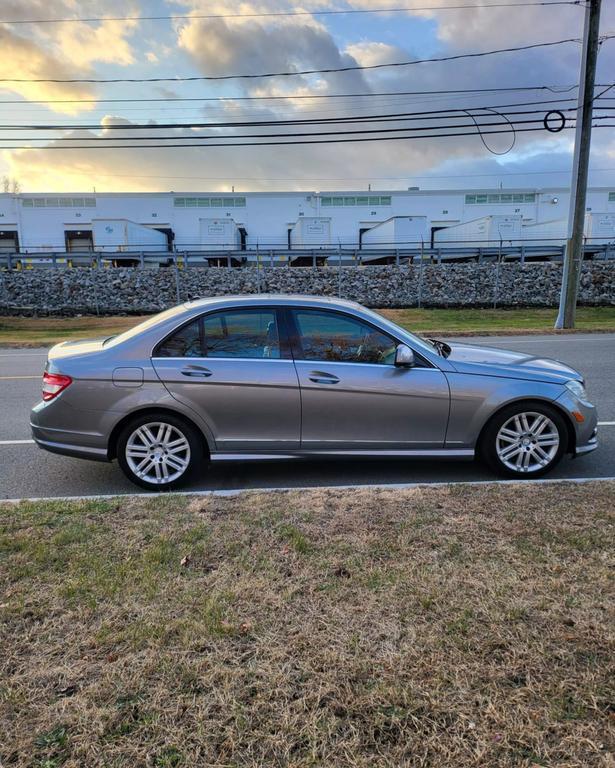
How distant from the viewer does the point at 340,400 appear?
432cm

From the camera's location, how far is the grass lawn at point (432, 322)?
55.8 feet

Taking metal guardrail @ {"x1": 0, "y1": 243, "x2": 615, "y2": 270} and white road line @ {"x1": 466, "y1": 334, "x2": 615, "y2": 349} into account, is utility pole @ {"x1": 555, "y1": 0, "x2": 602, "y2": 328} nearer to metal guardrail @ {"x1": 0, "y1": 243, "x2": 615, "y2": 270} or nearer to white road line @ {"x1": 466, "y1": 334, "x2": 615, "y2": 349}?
white road line @ {"x1": 466, "y1": 334, "x2": 615, "y2": 349}

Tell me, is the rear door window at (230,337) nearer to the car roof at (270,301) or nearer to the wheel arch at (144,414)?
the car roof at (270,301)

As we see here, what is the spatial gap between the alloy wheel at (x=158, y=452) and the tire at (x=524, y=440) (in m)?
2.60

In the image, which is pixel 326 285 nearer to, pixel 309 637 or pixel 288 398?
pixel 288 398

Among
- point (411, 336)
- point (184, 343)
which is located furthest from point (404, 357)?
point (184, 343)

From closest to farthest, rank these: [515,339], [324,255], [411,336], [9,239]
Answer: [411,336] < [515,339] < [324,255] < [9,239]

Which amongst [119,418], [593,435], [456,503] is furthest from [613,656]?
[119,418]

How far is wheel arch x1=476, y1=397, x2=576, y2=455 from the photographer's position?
4.43m

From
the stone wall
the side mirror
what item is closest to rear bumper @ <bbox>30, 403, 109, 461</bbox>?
the side mirror

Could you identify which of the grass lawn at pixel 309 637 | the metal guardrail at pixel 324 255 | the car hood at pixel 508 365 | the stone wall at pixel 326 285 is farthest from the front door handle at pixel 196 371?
the metal guardrail at pixel 324 255

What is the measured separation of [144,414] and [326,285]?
858 inches

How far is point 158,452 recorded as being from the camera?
172 inches

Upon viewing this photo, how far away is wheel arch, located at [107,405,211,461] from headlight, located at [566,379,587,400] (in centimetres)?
319
